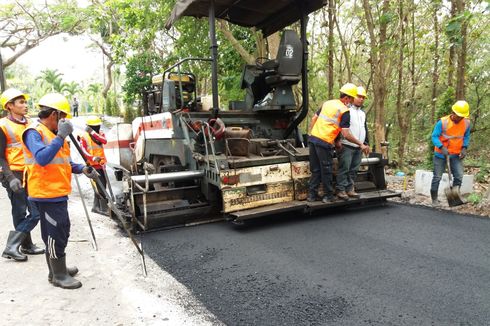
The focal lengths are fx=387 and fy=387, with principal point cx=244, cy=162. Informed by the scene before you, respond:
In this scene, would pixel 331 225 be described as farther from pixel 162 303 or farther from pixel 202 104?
pixel 202 104

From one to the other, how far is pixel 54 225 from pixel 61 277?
45cm

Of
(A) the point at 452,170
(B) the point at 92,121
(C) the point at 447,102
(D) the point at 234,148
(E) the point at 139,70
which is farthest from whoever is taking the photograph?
(E) the point at 139,70

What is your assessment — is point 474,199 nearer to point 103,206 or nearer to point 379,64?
point 379,64

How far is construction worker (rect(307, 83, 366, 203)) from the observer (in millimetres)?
4703

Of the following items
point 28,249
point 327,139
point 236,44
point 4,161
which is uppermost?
point 236,44

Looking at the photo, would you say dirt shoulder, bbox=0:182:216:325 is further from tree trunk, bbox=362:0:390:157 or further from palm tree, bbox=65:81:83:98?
palm tree, bbox=65:81:83:98

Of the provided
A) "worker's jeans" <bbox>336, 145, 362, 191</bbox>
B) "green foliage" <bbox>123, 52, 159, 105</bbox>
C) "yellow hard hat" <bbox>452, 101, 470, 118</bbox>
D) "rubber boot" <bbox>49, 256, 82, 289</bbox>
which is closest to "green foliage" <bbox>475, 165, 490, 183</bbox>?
"yellow hard hat" <bbox>452, 101, 470, 118</bbox>

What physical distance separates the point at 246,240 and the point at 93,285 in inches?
63.3

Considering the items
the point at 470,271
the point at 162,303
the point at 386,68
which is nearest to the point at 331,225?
the point at 470,271

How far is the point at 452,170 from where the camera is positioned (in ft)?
18.0

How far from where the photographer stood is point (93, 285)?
321 cm

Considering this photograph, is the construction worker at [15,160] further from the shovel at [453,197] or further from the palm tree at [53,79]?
the palm tree at [53,79]

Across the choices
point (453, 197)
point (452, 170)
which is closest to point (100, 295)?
point (453, 197)

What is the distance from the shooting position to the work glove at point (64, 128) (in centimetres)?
284
